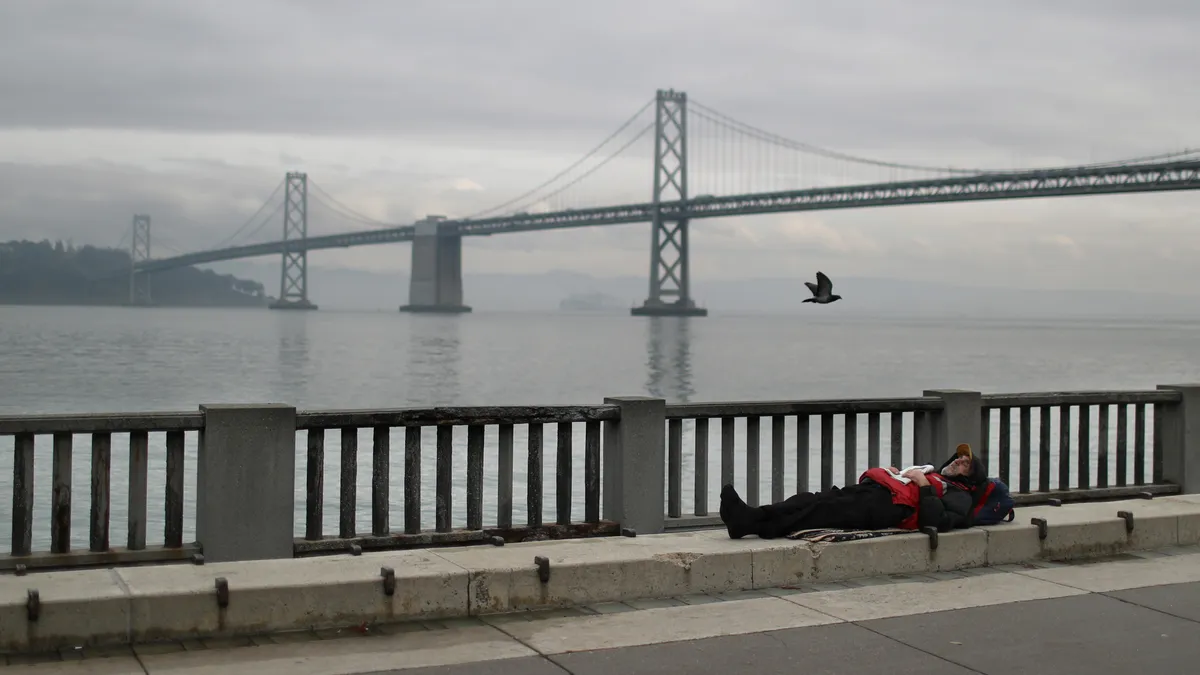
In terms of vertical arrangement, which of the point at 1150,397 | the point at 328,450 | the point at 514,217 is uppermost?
the point at 514,217

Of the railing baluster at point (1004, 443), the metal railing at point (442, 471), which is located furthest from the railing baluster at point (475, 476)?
the railing baluster at point (1004, 443)

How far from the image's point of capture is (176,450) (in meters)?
6.95

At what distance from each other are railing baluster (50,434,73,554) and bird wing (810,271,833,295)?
4387 millimetres

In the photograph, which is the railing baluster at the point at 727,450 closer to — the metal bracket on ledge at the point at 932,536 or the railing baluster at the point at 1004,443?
the metal bracket on ledge at the point at 932,536

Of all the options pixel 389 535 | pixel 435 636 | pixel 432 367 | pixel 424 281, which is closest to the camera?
pixel 435 636

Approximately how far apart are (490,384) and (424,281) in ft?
292

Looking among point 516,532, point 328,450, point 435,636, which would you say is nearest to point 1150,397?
point 516,532

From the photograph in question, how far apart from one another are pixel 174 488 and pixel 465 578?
1934mm

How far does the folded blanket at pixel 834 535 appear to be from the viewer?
700cm

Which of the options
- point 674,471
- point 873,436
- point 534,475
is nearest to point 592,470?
point 534,475

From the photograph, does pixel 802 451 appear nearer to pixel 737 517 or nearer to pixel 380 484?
pixel 737 517

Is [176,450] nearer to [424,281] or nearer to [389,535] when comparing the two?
[389,535]

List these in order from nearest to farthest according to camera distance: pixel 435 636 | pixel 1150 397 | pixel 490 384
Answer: pixel 435 636 < pixel 1150 397 < pixel 490 384

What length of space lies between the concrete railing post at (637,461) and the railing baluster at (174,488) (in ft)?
8.39
